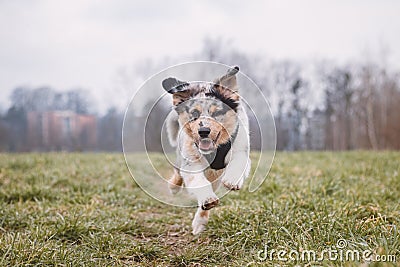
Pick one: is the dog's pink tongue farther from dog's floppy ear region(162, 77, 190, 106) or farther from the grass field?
the grass field

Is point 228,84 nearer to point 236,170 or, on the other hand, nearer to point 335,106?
point 236,170

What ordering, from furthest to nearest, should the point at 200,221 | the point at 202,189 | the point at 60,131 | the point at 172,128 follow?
the point at 60,131 → the point at 200,221 → the point at 172,128 → the point at 202,189

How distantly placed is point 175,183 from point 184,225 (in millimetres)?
977

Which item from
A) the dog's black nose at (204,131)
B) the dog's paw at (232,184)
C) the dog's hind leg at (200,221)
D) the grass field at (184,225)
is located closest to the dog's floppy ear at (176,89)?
the dog's black nose at (204,131)

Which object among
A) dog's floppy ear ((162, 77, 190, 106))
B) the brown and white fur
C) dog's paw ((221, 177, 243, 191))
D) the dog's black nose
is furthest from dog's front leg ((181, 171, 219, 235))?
dog's floppy ear ((162, 77, 190, 106))

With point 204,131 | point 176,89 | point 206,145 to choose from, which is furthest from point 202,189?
point 176,89

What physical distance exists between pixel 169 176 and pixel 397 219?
1909mm

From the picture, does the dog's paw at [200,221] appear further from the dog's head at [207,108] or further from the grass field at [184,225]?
the dog's head at [207,108]

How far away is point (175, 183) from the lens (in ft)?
10.4

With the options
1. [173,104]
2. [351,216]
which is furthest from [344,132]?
[173,104]

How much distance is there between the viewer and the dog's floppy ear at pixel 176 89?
2.51 metres

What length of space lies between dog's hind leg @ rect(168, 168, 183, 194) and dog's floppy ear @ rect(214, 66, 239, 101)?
904mm

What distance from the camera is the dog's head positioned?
2.37 m

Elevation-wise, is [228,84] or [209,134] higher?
[228,84]
